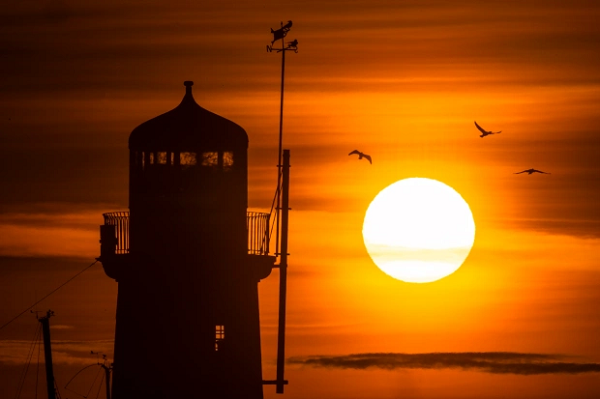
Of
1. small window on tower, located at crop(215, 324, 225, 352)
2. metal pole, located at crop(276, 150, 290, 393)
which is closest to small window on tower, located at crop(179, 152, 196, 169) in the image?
metal pole, located at crop(276, 150, 290, 393)

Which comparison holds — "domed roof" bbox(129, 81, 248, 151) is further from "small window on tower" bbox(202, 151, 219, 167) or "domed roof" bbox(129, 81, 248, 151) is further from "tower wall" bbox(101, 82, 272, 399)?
"small window on tower" bbox(202, 151, 219, 167)

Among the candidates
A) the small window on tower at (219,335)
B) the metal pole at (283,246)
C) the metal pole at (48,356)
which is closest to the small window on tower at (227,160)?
the metal pole at (283,246)

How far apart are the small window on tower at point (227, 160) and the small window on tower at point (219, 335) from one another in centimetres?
433

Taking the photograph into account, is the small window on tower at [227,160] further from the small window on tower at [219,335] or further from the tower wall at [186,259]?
the small window on tower at [219,335]

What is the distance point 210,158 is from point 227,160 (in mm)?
487

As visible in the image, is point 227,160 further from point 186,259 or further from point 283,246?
point 283,246

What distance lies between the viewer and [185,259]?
156 feet

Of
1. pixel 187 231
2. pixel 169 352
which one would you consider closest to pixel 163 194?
pixel 187 231

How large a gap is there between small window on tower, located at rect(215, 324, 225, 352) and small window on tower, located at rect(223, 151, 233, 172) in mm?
4330

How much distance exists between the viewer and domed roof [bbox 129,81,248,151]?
156 feet

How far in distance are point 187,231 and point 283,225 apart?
3.78 metres

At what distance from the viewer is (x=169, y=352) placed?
47.9 metres

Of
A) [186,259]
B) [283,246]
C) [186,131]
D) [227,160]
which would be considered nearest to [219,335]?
[186,259]

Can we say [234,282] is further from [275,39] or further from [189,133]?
[275,39]
